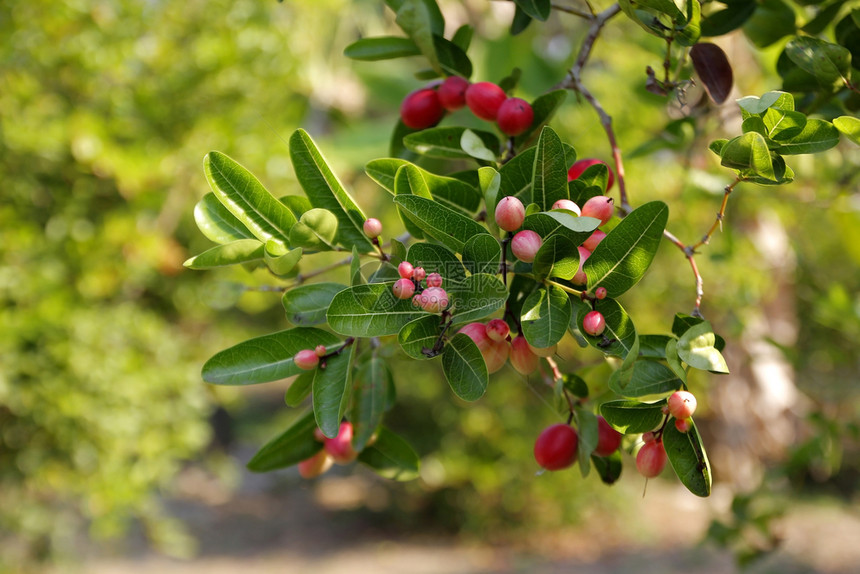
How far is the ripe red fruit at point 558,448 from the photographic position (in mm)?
757

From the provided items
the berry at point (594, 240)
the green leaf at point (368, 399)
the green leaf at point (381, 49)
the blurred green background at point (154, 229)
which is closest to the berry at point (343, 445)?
the green leaf at point (368, 399)

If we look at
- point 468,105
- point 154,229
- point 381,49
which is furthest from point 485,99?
point 154,229

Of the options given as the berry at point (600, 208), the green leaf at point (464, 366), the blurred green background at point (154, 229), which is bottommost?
the blurred green background at point (154, 229)

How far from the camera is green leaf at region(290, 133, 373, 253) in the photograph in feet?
2.15

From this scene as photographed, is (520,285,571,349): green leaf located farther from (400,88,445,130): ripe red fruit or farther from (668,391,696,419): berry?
(400,88,445,130): ripe red fruit

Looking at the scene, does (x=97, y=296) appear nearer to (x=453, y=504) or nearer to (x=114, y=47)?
(x=114, y=47)

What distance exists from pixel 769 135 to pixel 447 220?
1.02ft

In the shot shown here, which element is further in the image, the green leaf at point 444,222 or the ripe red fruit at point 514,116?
the ripe red fruit at point 514,116

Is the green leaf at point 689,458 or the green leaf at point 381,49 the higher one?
the green leaf at point 381,49

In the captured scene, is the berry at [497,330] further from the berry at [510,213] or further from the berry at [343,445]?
the berry at [343,445]

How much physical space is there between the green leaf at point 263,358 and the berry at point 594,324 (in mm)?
263

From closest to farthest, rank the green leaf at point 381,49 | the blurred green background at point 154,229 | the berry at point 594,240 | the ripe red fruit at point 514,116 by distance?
1. the berry at point 594,240
2. the ripe red fruit at point 514,116
3. the green leaf at point 381,49
4. the blurred green background at point 154,229

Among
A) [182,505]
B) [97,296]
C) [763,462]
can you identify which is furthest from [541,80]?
[182,505]

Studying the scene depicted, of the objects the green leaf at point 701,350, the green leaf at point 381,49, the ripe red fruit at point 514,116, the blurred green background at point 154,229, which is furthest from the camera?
the blurred green background at point 154,229
